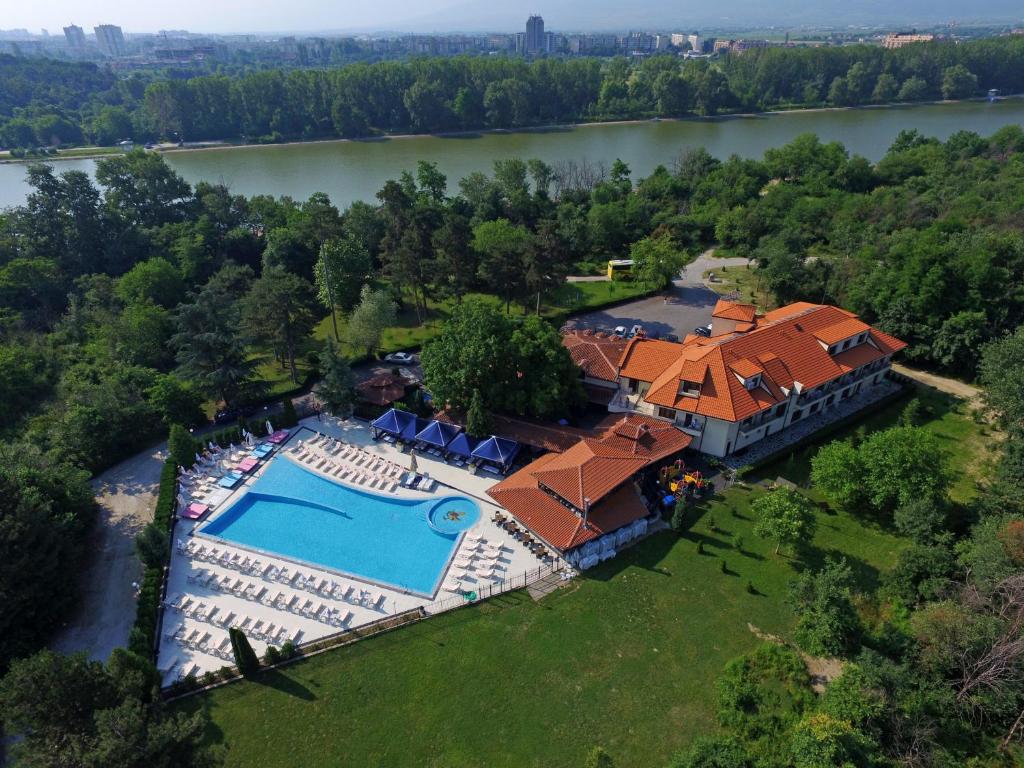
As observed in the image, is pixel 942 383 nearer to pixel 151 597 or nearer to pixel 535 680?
pixel 535 680

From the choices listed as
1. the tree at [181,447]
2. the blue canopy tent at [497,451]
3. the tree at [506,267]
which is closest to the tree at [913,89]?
the tree at [506,267]

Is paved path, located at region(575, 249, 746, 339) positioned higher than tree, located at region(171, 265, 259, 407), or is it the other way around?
tree, located at region(171, 265, 259, 407)

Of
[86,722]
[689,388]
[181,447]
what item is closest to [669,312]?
[689,388]

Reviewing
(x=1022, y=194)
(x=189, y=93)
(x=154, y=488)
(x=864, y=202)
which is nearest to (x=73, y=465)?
(x=154, y=488)

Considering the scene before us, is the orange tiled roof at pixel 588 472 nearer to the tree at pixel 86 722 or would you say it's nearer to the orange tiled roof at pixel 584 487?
the orange tiled roof at pixel 584 487

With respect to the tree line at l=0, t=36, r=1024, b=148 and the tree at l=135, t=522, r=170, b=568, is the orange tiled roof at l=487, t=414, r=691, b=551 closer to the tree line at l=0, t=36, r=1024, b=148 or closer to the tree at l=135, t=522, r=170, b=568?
the tree at l=135, t=522, r=170, b=568

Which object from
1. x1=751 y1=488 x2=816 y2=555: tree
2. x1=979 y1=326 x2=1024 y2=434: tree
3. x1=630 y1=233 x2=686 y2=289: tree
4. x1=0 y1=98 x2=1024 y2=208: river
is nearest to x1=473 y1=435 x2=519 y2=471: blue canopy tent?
x1=751 y1=488 x2=816 y2=555: tree

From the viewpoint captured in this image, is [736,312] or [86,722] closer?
[86,722]
